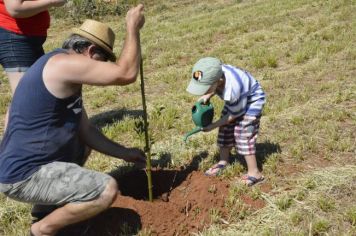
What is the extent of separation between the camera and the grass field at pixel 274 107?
393 cm

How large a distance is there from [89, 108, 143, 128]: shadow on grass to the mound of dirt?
209 cm

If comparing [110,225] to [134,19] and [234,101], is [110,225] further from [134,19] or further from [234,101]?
[134,19]

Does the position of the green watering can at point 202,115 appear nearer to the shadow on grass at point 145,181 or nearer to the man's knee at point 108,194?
the shadow on grass at point 145,181

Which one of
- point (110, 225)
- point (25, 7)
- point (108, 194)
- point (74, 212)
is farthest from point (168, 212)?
point (25, 7)

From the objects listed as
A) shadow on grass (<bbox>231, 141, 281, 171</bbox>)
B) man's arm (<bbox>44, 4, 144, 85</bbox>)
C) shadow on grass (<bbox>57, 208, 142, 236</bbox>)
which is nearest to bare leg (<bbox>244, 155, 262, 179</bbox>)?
shadow on grass (<bbox>231, 141, 281, 171</bbox>)

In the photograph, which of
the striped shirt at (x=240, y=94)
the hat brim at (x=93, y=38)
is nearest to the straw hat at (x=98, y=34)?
the hat brim at (x=93, y=38)

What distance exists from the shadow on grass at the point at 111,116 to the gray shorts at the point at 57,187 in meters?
2.87

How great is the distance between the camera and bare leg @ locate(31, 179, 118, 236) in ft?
10.6

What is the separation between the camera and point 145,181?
4496mm

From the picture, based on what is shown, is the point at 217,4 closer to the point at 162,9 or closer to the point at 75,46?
the point at 162,9

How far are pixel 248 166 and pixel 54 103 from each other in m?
1.83

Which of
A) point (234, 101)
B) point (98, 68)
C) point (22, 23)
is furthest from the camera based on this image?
point (22, 23)

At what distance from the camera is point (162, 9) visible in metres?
15.5

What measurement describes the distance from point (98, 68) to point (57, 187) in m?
0.82
